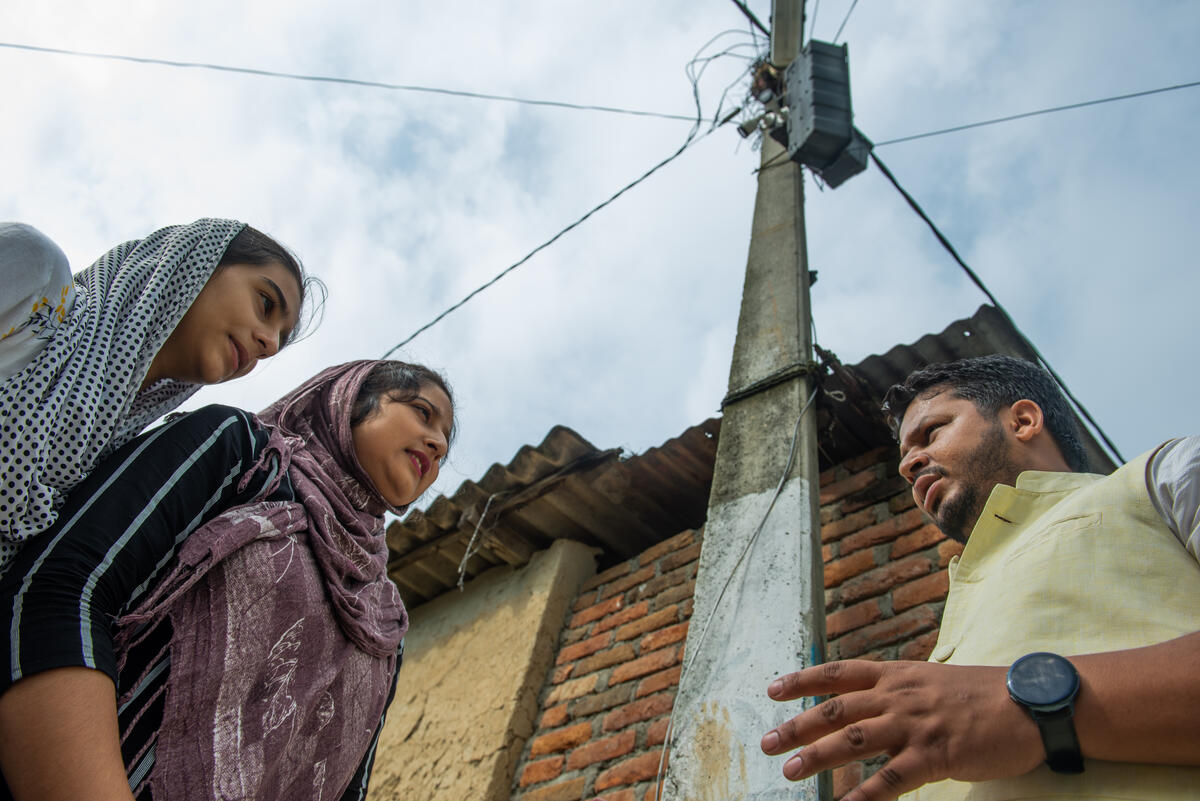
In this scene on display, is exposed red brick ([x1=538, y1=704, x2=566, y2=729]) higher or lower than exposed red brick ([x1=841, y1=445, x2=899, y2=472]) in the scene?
lower

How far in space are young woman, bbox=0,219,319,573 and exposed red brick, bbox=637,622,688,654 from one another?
197 cm

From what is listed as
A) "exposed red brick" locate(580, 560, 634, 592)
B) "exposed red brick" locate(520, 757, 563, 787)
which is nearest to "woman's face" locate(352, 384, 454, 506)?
"exposed red brick" locate(520, 757, 563, 787)

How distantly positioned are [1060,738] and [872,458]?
2.17m

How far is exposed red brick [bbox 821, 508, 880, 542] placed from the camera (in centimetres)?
293

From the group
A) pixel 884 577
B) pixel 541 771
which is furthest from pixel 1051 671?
pixel 541 771

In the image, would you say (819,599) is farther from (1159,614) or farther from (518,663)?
(518,663)

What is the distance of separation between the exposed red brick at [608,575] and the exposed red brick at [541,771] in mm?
863

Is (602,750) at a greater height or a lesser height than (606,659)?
lesser

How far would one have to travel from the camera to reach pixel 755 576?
7.38 feet

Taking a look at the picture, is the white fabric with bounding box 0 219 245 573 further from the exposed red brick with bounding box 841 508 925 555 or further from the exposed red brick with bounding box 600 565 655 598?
the exposed red brick with bounding box 600 565 655 598

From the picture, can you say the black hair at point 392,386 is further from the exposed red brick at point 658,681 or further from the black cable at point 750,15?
the black cable at point 750,15

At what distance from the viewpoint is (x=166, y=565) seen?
124cm

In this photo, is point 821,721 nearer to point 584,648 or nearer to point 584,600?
point 584,648

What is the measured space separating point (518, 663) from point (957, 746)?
2661 mm
